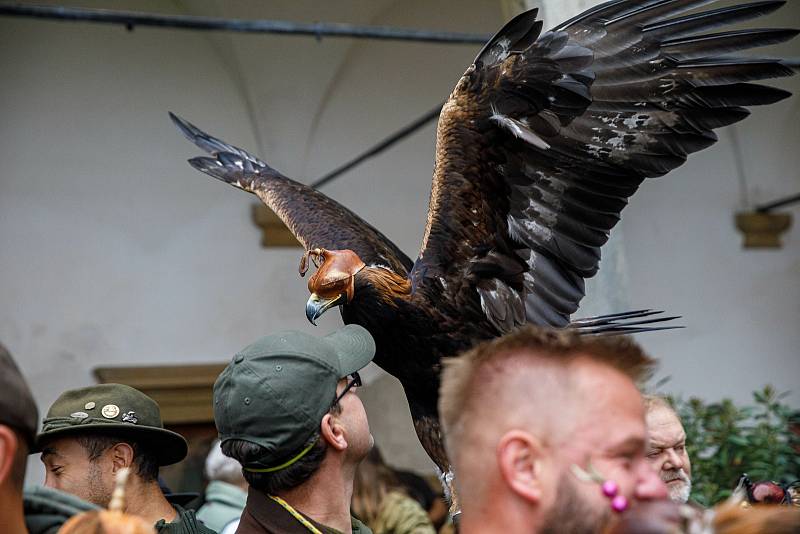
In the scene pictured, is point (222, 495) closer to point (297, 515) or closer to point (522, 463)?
point (297, 515)

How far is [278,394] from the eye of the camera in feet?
6.40

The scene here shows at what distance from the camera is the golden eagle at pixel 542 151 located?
2.71 meters

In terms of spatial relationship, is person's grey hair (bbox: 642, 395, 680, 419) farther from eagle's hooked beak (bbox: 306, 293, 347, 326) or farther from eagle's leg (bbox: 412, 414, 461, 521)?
eagle's hooked beak (bbox: 306, 293, 347, 326)

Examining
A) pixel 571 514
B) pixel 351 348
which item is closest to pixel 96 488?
pixel 351 348

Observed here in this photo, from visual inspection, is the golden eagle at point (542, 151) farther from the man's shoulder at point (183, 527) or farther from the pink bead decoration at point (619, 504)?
the pink bead decoration at point (619, 504)

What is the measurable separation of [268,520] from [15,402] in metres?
0.71

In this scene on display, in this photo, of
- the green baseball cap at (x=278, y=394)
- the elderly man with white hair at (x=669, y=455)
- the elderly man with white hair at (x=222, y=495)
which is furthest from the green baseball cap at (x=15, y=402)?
the elderly man with white hair at (x=222, y=495)

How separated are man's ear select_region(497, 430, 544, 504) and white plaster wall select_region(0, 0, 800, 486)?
6.45 metres

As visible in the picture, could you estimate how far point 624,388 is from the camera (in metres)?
1.45

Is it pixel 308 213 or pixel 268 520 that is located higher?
pixel 308 213

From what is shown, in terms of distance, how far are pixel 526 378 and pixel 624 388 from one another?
5.5 inches

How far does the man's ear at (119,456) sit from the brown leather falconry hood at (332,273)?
24.7 inches

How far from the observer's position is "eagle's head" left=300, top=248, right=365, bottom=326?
2.53 m

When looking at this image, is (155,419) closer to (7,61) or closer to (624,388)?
(624,388)
